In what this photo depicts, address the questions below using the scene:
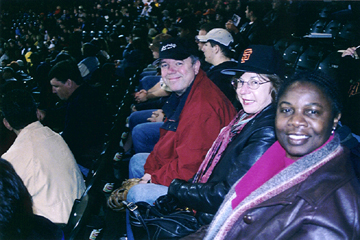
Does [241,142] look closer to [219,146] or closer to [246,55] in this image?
[219,146]

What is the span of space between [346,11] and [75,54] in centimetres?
548

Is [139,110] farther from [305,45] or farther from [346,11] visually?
[346,11]

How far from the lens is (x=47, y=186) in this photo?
1814 millimetres

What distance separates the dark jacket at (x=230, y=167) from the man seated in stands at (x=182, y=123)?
9.5 inches

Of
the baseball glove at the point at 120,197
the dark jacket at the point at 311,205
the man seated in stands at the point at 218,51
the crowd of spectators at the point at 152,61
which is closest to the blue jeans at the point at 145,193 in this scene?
the baseball glove at the point at 120,197

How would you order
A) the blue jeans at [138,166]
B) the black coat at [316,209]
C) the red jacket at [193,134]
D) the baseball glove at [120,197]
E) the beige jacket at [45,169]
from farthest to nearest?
the blue jeans at [138,166], the baseball glove at [120,197], the red jacket at [193,134], the beige jacket at [45,169], the black coat at [316,209]

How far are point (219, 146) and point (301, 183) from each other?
2.48 feet

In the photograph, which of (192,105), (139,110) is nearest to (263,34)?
(139,110)

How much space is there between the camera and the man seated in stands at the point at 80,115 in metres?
2.90

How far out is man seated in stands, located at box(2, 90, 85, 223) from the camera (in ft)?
5.82

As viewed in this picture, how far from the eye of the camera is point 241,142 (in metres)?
1.54

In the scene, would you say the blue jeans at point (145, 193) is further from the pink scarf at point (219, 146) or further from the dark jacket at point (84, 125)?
the dark jacket at point (84, 125)

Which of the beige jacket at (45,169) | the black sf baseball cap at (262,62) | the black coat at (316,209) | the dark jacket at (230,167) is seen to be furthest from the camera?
the beige jacket at (45,169)

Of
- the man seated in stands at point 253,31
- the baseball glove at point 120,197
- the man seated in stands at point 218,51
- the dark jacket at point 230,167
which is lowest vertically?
the baseball glove at point 120,197
